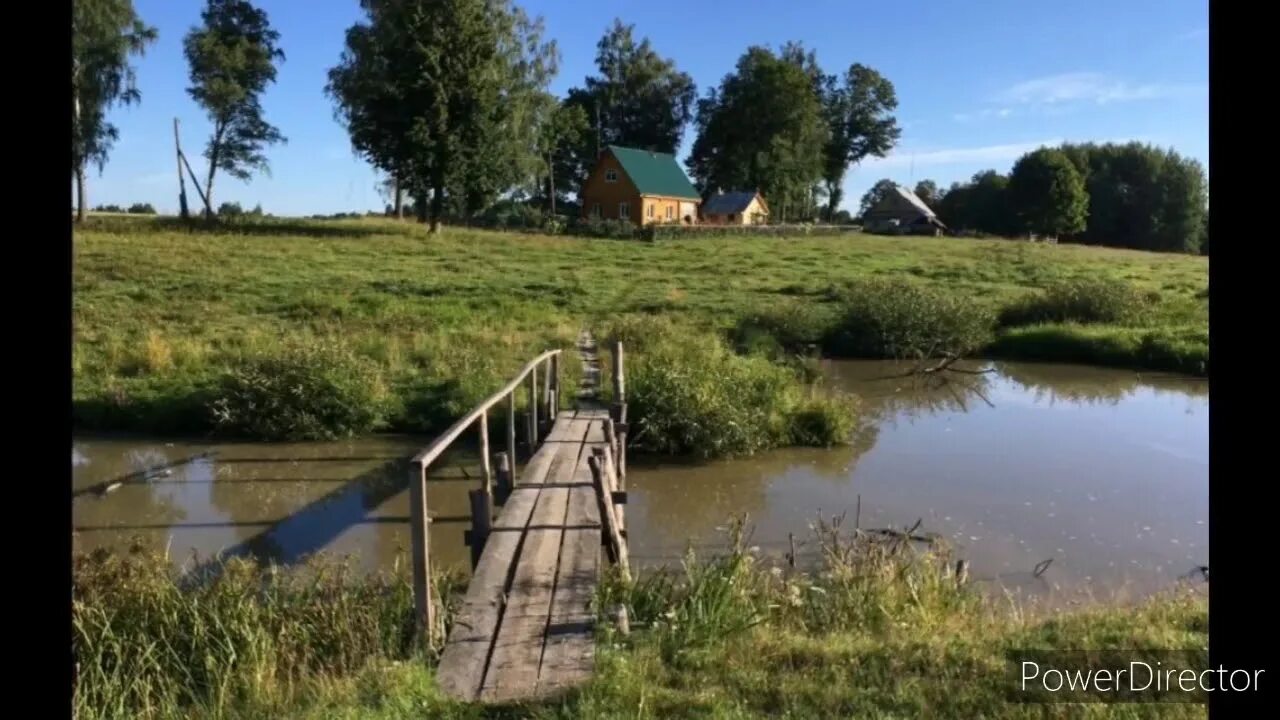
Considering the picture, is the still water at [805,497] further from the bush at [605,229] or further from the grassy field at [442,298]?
the bush at [605,229]

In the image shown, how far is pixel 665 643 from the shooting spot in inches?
196

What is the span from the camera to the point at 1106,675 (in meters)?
4.44

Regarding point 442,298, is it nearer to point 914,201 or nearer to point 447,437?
point 447,437

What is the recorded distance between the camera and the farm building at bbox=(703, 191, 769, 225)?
58344mm

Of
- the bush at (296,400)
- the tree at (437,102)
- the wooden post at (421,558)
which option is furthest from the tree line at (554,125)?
the wooden post at (421,558)

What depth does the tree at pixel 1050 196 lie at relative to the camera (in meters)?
60.0

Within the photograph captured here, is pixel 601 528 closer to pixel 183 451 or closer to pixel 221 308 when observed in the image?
pixel 183 451

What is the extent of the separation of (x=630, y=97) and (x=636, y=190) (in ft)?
57.8

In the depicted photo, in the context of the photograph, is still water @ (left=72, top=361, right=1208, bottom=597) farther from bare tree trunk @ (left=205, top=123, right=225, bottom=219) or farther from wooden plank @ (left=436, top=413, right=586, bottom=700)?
bare tree trunk @ (left=205, top=123, right=225, bottom=219)

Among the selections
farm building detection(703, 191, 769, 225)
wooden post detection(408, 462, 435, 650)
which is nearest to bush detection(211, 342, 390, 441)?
wooden post detection(408, 462, 435, 650)

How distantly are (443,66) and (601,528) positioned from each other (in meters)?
34.7

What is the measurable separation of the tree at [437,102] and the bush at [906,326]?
69.7 feet
